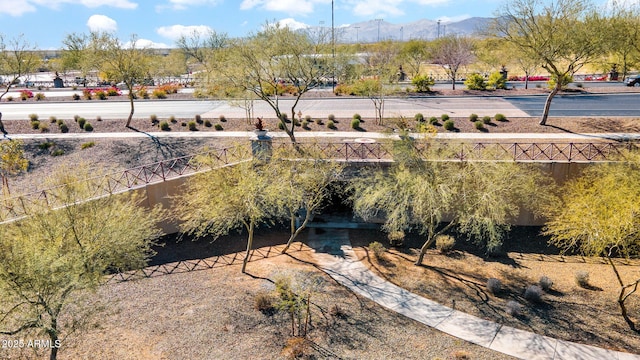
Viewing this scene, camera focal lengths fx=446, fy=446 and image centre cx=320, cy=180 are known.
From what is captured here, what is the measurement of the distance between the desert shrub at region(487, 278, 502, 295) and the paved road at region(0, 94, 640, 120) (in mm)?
19457

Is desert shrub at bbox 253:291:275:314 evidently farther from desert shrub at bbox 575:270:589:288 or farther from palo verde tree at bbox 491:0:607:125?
palo verde tree at bbox 491:0:607:125

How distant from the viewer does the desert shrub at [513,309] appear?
1499 centimetres

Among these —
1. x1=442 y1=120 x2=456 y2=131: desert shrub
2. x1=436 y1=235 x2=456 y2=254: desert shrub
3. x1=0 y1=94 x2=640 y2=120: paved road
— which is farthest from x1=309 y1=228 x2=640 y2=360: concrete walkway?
x1=0 y1=94 x2=640 y2=120: paved road

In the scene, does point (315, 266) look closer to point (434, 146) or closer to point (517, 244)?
point (434, 146)

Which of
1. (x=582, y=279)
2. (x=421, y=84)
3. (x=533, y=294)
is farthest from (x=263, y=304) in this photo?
(x=421, y=84)

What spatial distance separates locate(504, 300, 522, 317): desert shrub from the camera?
15.0 meters

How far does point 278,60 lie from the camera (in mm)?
26906

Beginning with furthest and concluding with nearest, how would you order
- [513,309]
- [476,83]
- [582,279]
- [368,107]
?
[476,83] < [368,107] < [582,279] < [513,309]

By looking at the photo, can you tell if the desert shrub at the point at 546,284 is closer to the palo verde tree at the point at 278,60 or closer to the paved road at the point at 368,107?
the palo verde tree at the point at 278,60

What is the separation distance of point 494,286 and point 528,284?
1.88m

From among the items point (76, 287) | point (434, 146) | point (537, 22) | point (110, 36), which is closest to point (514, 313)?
point (434, 146)

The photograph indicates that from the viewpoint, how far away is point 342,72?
31.5 meters

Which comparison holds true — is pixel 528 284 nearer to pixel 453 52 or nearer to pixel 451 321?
pixel 451 321

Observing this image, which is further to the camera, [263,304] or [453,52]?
[453,52]
